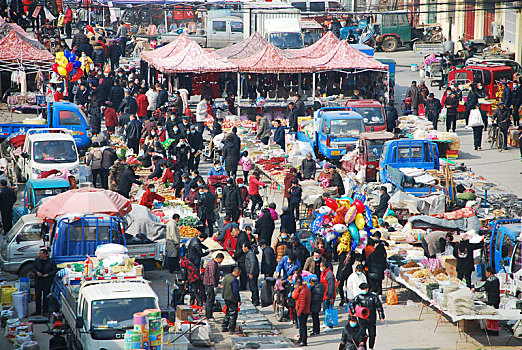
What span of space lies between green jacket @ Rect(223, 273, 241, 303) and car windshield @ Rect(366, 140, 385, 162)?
426 inches

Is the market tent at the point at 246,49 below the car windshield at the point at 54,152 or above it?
above

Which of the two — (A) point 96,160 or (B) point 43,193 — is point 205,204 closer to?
(B) point 43,193

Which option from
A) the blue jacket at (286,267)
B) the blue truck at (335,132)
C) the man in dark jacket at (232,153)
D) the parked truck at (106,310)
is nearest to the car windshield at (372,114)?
the blue truck at (335,132)

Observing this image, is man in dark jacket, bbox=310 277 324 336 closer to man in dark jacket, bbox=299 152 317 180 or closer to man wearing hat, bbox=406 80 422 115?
man in dark jacket, bbox=299 152 317 180

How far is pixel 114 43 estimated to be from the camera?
46344 millimetres

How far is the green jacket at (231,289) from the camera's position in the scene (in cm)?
1742

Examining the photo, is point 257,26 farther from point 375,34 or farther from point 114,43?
point 375,34

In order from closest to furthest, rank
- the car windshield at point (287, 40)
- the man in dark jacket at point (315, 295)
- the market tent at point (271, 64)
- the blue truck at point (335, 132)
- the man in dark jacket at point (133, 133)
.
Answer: the man in dark jacket at point (315, 295) < the blue truck at point (335, 132) < the man in dark jacket at point (133, 133) < the market tent at point (271, 64) < the car windshield at point (287, 40)

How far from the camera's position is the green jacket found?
57.2 ft

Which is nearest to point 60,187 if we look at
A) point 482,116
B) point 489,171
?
point 489,171

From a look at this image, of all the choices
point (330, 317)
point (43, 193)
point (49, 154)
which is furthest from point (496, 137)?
point (330, 317)

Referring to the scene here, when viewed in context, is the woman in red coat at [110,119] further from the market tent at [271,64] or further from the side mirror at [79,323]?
the side mirror at [79,323]

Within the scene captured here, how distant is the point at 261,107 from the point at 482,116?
25.8 feet

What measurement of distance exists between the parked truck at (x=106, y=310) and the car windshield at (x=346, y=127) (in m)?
14.4
